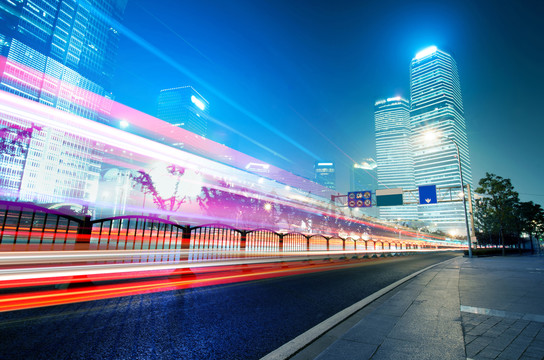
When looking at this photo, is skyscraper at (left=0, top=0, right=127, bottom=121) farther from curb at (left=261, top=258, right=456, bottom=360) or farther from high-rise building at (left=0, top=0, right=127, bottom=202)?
curb at (left=261, top=258, right=456, bottom=360)

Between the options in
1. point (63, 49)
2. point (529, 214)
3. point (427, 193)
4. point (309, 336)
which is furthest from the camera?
point (63, 49)

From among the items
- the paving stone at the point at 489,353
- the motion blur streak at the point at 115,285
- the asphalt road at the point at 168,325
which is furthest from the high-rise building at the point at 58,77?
the paving stone at the point at 489,353

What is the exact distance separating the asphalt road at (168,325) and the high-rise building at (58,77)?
84.3 m

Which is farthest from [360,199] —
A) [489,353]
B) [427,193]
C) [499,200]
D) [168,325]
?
[168,325]

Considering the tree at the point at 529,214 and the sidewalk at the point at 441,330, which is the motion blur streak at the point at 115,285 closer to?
the sidewalk at the point at 441,330

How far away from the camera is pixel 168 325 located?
13.3 ft

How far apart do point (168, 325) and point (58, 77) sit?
628ft

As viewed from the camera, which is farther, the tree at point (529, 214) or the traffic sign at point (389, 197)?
the tree at point (529, 214)

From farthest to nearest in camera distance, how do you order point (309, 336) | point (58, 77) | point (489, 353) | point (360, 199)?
point (58, 77)
point (360, 199)
point (309, 336)
point (489, 353)

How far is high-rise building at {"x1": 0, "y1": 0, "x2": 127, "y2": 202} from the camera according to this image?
99562mm

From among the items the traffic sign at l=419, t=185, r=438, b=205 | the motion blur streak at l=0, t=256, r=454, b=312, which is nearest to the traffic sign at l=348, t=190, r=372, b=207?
the traffic sign at l=419, t=185, r=438, b=205

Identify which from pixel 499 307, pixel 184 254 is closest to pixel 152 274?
pixel 184 254

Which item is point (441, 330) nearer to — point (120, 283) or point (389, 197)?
point (120, 283)

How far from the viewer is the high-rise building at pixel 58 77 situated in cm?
9956
